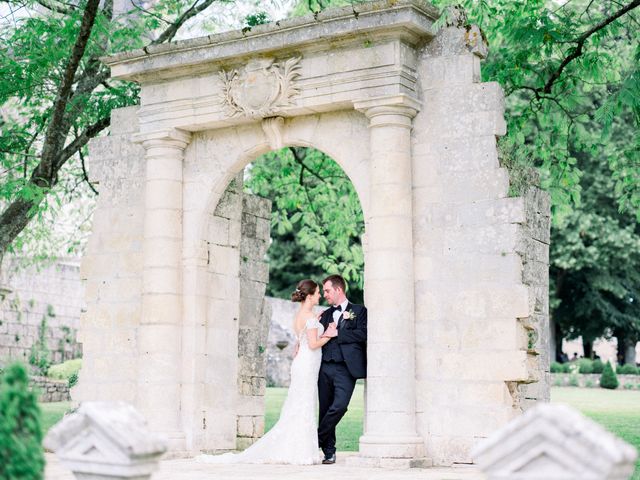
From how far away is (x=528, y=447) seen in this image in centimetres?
478

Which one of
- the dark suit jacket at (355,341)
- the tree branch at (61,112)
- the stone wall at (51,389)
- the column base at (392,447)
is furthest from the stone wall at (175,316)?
the stone wall at (51,389)

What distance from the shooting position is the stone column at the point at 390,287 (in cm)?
960

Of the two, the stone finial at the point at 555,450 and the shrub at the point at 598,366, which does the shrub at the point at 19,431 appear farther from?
the shrub at the point at 598,366

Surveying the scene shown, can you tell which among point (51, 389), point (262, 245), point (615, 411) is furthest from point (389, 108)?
point (51, 389)

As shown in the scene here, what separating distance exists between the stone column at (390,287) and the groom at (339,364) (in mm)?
470

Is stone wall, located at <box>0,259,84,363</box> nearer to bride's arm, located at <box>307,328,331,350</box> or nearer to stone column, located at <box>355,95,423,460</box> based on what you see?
bride's arm, located at <box>307,328,331,350</box>

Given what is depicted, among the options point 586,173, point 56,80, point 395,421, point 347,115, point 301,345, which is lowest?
point 395,421

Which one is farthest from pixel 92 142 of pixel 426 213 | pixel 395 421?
pixel 395 421

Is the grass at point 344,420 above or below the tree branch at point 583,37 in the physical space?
below

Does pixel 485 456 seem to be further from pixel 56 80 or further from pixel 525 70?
pixel 56 80

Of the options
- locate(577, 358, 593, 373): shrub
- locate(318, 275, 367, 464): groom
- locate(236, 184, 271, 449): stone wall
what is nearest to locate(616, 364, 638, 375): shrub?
locate(577, 358, 593, 373): shrub

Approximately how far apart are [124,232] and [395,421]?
13.7ft

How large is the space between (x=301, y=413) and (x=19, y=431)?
18.6ft

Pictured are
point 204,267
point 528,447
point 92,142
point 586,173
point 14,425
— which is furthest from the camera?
point 586,173
